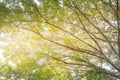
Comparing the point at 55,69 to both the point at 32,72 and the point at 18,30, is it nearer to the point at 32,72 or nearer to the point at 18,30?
the point at 32,72

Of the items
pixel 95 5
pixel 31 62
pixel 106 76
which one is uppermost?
pixel 95 5

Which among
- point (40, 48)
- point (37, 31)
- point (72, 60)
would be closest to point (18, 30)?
point (37, 31)

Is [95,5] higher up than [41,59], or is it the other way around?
[95,5]

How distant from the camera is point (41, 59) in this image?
302 inches

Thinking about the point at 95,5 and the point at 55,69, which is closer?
the point at 95,5

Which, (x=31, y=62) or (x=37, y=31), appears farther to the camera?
(x=31, y=62)

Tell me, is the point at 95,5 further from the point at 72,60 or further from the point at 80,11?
the point at 72,60

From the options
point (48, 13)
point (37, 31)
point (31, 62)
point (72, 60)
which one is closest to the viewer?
point (48, 13)

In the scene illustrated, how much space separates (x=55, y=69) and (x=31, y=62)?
0.82 m

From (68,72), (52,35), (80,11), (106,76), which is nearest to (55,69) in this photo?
(68,72)

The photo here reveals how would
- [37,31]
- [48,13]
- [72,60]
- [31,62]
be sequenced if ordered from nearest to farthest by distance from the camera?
[48,13] < [37,31] < [31,62] < [72,60]

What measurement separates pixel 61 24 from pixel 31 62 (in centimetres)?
147

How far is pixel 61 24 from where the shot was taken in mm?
7254

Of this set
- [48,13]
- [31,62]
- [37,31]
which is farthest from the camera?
[31,62]
